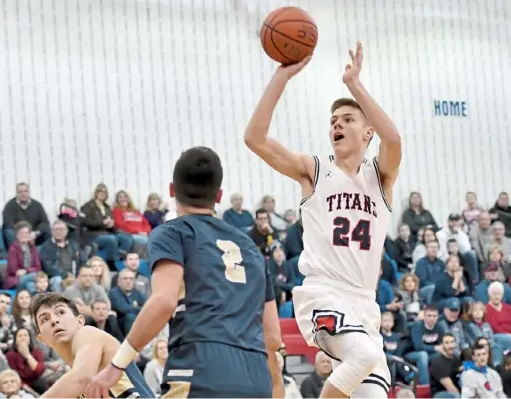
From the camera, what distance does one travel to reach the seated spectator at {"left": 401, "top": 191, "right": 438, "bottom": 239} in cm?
1922

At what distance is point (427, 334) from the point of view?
15.6 metres

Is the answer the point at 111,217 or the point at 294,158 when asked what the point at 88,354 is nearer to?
the point at 294,158

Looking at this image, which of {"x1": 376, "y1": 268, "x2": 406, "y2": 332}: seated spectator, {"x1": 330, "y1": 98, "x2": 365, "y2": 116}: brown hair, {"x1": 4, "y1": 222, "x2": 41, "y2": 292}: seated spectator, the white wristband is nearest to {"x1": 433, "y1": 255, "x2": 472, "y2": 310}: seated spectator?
{"x1": 376, "y1": 268, "x2": 406, "y2": 332}: seated spectator

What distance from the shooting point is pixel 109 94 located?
18.9 meters

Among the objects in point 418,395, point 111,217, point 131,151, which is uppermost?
point 131,151

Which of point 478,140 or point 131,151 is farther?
point 478,140

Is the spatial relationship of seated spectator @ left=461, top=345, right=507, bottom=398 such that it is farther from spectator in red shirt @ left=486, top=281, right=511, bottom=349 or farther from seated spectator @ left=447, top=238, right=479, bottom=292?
seated spectator @ left=447, top=238, right=479, bottom=292

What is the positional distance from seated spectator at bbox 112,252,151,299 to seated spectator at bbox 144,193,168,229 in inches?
64.8

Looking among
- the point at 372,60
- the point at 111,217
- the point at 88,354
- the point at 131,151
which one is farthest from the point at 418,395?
the point at 88,354

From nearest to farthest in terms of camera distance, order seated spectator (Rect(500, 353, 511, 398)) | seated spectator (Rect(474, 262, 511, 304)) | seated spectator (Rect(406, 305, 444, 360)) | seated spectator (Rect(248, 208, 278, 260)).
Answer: seated spectator (Rect(500, 353, 511, 398)) → seated spectator (Rect(406, 305, 444, 360)) → seated spectator (Rect(248, 208, 278, 260)) → seated spectator (Rect(474, 262, 511, 304))

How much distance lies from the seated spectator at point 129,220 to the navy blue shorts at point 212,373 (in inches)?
453

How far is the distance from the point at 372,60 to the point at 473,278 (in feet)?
17.3

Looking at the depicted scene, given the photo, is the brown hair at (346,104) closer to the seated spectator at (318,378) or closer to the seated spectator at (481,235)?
the seated spectator at (318,378)

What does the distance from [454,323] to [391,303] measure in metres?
0.98
